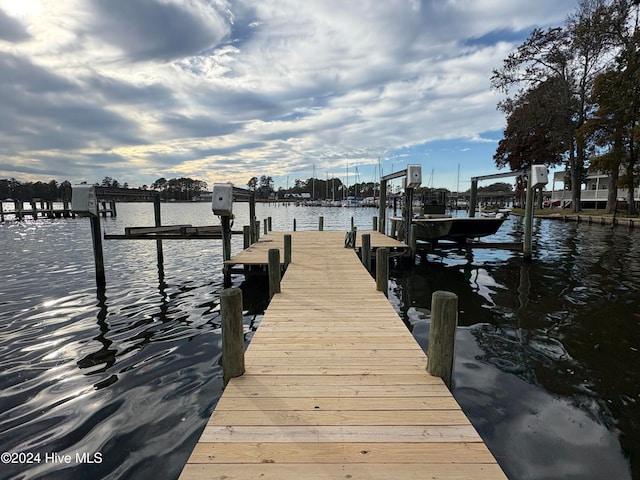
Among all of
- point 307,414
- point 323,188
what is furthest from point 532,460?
point 323,188

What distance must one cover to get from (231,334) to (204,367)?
255cm

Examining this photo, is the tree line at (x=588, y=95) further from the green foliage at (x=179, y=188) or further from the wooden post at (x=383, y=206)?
the green foliage at (x=179, y=188)

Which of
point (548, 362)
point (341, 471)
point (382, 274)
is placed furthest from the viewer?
point (382, 274)

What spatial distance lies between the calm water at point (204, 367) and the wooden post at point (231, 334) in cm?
109

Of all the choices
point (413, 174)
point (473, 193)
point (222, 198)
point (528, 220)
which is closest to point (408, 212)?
point (413, 174)

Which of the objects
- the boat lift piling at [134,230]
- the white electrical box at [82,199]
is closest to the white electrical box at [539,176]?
the boat lift piling at [134,230]

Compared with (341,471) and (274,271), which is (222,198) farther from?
(341,471)

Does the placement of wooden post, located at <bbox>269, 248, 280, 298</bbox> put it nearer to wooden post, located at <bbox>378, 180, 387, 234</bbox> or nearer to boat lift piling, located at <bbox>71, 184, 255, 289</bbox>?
boat lift piling, located at <bbox>71, 184, 255, 289</bbox>

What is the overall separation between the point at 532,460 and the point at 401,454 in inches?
85.8

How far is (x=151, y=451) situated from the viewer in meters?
3.82

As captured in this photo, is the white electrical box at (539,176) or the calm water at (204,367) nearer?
the calm water at (204,367)

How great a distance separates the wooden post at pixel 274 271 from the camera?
22.7 feet

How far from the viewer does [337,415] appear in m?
3.07

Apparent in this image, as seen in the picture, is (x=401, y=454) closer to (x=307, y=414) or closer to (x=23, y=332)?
(x=307, y=414)
